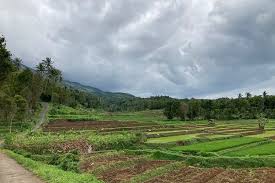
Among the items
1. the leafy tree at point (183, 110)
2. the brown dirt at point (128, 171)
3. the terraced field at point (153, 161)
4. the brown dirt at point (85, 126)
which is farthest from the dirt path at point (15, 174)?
the leafy tree at point (183, 110)

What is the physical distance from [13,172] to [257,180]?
1437 centimetres

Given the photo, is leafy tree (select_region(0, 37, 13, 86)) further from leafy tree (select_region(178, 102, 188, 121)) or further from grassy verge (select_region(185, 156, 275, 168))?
leafy tree (select_region(178, 102, 188, 121))

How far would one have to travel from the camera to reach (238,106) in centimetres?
12456

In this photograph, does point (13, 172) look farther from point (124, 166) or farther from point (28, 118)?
point (28, 118)

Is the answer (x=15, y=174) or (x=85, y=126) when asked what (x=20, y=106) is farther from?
(x=15, y=174)

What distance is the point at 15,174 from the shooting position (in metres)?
25.2

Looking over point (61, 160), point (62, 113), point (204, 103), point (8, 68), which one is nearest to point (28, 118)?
point (62, 113)

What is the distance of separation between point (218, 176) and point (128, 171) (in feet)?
20.3

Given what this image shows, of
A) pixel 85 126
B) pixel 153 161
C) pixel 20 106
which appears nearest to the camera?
pixel 153 161

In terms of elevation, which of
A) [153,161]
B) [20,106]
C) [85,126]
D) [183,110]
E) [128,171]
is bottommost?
[128,171]

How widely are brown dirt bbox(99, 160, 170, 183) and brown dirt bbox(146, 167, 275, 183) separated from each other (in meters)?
2.01

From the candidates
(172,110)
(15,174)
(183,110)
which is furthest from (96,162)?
(172,110)

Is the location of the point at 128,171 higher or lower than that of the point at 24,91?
lower

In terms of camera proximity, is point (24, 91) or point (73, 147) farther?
point (24, 91)
